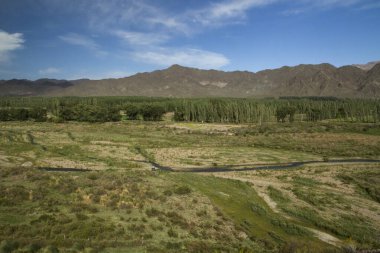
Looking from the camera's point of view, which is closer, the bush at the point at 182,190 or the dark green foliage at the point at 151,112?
the bush at the point at 182,190

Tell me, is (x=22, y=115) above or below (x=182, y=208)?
above

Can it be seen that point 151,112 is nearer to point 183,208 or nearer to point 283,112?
point 283,112

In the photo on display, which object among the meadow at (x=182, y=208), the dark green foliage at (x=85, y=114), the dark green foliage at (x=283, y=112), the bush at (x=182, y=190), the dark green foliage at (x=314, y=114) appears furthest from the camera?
the dark green foliage at (x=314, y=114)

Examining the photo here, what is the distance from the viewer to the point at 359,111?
17138cm

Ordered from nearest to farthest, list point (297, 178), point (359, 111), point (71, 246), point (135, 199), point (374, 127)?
point (71, 246) → point (135, 199) → point (297, 178) → point (374, 127) → point (359, 111)

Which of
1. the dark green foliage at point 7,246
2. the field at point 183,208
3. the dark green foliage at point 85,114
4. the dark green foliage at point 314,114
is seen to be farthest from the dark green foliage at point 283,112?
the dark green foliage at point 7,246

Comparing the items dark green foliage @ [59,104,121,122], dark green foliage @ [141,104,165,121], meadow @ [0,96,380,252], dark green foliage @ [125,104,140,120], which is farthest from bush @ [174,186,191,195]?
dark green foliage @ [125,104,140,120]

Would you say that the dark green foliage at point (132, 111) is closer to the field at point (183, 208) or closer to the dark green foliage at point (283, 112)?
the dark green foliage at point (283, 112)

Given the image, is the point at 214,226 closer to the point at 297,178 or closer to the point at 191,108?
the point at 297,178

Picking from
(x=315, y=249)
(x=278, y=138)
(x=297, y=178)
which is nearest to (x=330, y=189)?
(x=297, y=178)

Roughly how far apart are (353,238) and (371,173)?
3222 cm

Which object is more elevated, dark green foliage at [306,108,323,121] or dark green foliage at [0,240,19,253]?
dark green foliage at [0,240,19,253]

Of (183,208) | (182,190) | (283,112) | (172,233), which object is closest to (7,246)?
(172,233)

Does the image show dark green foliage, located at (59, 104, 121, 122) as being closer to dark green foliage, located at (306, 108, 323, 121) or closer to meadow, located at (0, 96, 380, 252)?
meadow, located at (0, 96, 380, 252)
